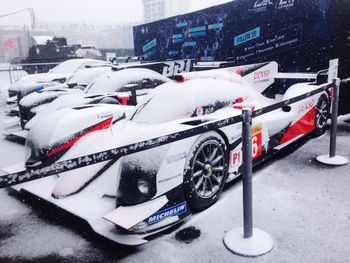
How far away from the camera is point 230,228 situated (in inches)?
114

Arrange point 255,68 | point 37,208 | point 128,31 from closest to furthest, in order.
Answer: point 37,208, point 255,68, point 128,31

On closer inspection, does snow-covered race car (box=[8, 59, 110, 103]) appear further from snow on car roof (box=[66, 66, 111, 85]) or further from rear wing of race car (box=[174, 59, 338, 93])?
rear wing of race car (box=[174, 59, 338, 93])

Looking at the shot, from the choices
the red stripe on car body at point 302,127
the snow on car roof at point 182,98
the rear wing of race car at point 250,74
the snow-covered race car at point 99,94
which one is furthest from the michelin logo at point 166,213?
the snow-covered race car at point 99,94

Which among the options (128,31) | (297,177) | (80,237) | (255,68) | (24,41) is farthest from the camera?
(128,31)

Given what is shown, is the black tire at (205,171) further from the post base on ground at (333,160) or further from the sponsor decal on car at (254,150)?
the post base on ground at (333,160)

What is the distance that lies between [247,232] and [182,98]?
5.05 feet

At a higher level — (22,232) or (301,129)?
(301,129)

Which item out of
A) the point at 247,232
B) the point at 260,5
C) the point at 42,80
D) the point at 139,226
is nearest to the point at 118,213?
the point at 139,226

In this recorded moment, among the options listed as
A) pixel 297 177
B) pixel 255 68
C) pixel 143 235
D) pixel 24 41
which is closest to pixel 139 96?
pixel 255 68

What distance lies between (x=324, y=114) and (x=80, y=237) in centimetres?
407

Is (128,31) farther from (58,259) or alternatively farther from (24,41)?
(58,259)

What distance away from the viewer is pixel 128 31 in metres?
94.5

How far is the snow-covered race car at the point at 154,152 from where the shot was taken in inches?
107

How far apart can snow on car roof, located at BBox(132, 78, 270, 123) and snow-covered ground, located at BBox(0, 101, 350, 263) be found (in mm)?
978
